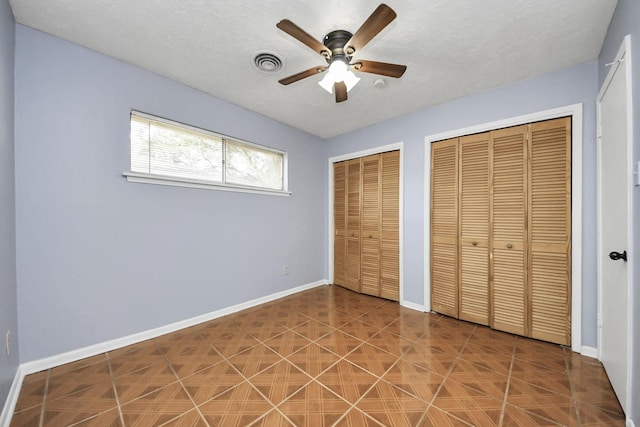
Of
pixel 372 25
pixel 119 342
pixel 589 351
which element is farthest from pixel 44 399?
pixel 589 351

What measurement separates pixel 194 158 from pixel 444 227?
10.1 ft

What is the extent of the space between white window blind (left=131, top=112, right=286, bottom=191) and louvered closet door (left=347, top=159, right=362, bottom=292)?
1158 mm

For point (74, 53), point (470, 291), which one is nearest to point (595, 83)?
point (470, 291)

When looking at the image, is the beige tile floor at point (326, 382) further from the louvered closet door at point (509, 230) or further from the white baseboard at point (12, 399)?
the louvered closet door at point (509, 230)

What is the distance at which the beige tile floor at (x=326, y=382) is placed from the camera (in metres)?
1.47

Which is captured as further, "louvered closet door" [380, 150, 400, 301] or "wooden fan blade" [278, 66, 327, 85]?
"louvered closet door" [380, 150, 400, 301]

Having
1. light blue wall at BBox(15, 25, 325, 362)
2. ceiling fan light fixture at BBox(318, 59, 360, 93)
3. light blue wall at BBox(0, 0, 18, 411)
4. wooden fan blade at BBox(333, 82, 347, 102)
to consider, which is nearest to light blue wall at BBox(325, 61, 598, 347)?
wooden fan blade at BBox(333, 82, 347, 102)

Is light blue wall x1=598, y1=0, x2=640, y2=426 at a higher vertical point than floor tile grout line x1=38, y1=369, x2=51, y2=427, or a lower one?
higher

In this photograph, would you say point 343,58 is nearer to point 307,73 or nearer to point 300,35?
point 307,73

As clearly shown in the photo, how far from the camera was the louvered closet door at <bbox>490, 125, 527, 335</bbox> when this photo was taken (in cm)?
249

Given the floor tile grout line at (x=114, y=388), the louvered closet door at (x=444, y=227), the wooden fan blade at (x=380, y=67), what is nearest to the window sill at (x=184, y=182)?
the floor tile grout line at (x=114, y=388)

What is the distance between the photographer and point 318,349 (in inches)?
87.6

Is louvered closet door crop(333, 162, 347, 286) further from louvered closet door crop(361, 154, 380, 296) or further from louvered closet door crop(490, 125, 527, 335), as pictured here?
louvered closet door crop(490, 125, 527, 335)

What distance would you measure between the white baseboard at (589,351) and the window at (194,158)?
358cm
